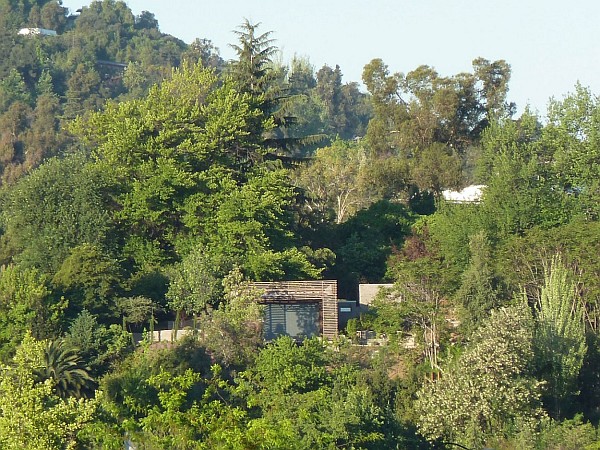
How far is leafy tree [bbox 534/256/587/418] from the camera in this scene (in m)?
35.7

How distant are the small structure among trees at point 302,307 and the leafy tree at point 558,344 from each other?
7.10 m

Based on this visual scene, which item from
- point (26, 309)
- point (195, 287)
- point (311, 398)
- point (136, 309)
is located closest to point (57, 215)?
point (136, 309)

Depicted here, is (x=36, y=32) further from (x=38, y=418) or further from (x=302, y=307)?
(x=38, y=418)

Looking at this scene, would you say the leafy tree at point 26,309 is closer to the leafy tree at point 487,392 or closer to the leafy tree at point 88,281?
the leafy tree at point 88,281

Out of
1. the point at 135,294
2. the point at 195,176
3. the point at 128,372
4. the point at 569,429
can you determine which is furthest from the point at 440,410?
the point at 195,176

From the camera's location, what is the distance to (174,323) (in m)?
40.9

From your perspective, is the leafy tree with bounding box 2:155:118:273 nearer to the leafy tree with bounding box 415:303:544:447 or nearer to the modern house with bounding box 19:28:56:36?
Result: the leafy tree with bounding box 415:303:544:447

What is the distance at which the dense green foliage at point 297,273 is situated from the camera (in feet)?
100

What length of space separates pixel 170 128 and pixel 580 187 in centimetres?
1622

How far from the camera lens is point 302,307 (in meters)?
41.4

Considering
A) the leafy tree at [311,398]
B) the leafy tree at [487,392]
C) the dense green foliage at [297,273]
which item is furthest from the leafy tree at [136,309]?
the leafy tree at [487,392]

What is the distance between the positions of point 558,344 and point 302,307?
9050 mm

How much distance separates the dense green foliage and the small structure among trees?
133 centimetres

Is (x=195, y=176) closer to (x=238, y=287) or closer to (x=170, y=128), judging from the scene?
(x=170, y=128)
